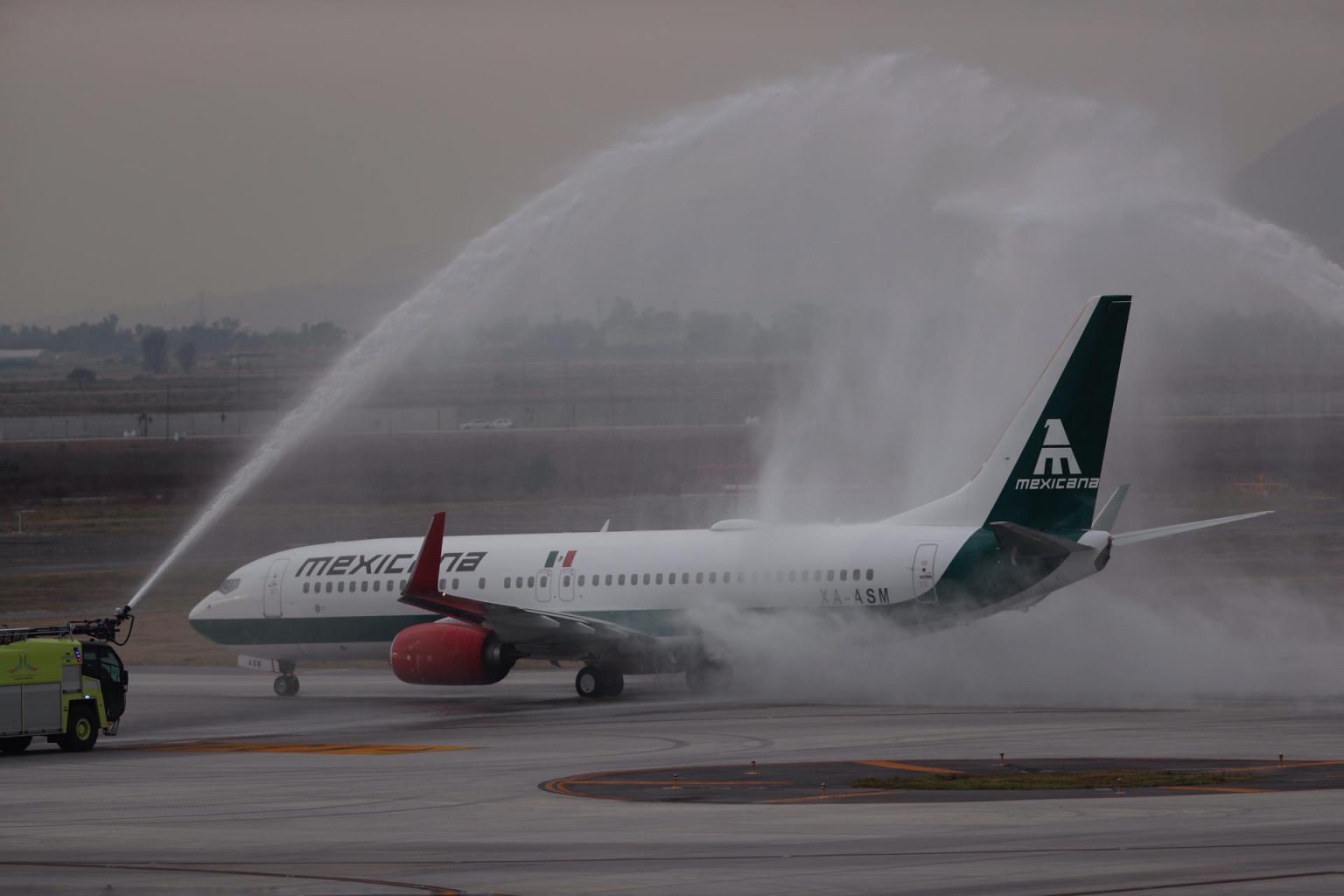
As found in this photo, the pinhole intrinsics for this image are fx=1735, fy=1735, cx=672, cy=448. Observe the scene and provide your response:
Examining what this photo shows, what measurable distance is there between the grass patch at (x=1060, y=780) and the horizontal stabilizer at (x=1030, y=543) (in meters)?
11.8

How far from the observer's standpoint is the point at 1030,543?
36.5 meters

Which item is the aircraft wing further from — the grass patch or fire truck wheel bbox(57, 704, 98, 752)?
the grass patch

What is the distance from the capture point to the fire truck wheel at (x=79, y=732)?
33.1m

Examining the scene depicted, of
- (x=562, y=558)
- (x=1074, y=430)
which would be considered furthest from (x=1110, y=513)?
(x=562, y=558)

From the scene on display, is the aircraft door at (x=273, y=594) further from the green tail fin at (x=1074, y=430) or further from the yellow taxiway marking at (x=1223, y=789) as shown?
the yellow taxiway marking at (x=1223, y=789)

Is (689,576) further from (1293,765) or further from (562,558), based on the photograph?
(1293,765)

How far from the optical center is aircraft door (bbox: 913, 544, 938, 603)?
38250mm

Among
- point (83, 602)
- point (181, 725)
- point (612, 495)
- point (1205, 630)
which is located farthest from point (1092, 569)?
point (612, 495)

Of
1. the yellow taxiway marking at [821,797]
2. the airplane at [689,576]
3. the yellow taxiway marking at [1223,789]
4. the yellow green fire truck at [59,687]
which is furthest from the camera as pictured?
the airplane at [689,576]

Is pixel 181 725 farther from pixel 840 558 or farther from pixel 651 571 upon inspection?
pixel 840 558

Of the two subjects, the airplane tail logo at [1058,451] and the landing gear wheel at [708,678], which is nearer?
the airplane tail logo at [1058,451]

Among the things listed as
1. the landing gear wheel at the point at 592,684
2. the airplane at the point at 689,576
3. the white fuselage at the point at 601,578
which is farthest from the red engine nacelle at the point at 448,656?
the white fuselage at the point at 601,578

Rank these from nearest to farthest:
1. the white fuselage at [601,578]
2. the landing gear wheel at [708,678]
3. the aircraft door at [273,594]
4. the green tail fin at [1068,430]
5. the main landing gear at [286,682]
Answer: the green tail fin at [1068,430] < the white fuselage at [601,578] < the landing gear wheel at [708,678] < the main landing gear at [286,682] < the aircraft door at [273,594]

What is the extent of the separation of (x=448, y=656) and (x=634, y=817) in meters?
20.5
